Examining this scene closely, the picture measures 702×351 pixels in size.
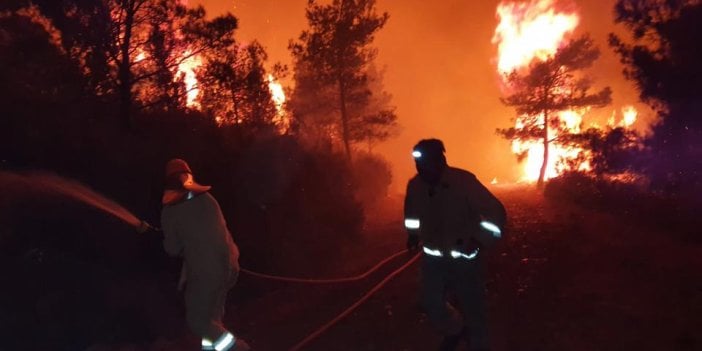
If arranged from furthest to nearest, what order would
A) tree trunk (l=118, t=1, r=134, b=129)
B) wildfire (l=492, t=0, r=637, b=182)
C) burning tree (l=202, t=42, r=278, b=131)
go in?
wildfire (l=492, t=0, r=637, b=182) → burning tree (l=202, t=42, r=278, b=131) → tree trunk (l=118, t=1, r=134, b=129)

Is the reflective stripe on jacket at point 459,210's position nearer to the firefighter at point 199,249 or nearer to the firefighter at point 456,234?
the firefighter at point 456,234

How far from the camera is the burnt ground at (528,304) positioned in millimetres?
5812

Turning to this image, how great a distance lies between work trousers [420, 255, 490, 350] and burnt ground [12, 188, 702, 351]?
108cm

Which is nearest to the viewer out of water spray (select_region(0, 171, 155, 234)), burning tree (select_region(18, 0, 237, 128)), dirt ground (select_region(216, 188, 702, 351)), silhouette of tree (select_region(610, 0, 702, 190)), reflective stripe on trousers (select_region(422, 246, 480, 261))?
reflective stripe on trousers (select_region(422, 246, 480, 261))

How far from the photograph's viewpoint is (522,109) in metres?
31.6

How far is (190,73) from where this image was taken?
1284 centimetres

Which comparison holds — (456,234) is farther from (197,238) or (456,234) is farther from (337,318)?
(337,318)

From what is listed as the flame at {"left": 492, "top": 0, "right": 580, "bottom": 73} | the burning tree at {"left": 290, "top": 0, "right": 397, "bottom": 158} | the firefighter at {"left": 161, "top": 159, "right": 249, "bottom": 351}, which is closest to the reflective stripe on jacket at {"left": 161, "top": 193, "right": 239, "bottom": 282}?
the firefighter at {"left": 161, "top": 159, "right": 249, "bottom": 351}

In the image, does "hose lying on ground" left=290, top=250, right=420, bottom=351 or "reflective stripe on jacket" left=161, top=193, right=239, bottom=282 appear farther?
"hose lying on ground" left=290, top=250, right=420, bottom=351

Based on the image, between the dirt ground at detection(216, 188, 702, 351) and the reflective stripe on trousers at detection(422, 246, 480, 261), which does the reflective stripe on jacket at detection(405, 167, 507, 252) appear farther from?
the dirt ground at detection(216, 188, 702, 351)

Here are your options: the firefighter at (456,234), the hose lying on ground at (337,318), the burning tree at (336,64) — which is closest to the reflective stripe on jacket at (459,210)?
the firefighter at (456,234)

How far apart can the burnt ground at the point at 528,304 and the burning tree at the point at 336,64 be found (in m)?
15.9

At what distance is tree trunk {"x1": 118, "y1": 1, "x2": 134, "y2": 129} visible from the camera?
10969 mm

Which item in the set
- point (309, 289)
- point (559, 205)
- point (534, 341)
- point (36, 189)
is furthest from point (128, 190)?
point (559, 205)
